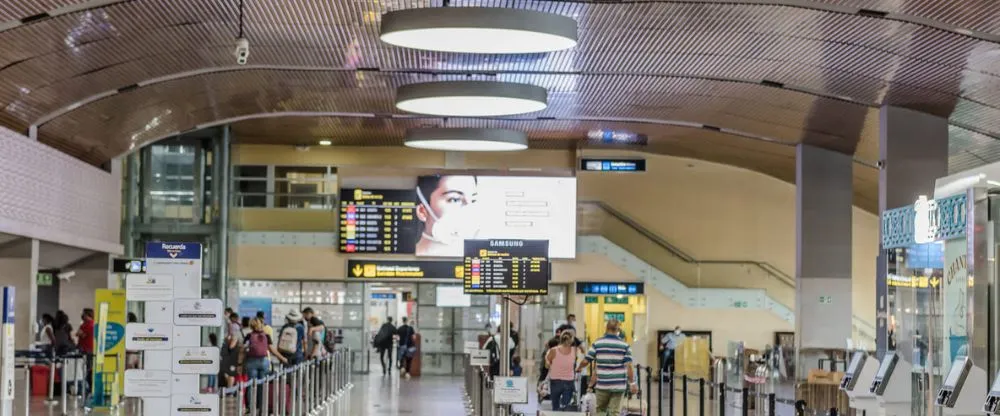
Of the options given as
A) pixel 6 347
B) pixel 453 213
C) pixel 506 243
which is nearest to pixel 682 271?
pixel 453 213

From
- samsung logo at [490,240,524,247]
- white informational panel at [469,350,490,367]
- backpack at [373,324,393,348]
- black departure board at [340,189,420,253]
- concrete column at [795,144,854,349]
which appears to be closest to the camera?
samsung logo at [490,240,524,247]

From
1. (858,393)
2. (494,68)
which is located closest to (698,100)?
(494,68)

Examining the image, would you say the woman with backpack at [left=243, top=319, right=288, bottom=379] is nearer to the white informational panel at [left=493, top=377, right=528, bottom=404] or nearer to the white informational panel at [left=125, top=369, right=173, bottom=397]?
the white informational panel at [left=493, top=377, right=528, bottom=404]

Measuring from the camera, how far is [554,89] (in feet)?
85.5

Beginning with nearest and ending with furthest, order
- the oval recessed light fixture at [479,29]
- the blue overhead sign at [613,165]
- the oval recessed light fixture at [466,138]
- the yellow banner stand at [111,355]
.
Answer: the oval recessed light fixture at [479,29]
the yellow banner stand at [111,355]
the oval recessed light fixture at [466,138]
the blue overhead sign at [613,165]

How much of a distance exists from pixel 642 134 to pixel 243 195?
8.98 meters

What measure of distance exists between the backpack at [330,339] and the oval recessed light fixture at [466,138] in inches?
167

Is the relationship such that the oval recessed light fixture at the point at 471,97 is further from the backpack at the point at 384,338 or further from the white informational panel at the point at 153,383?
the backpack at the point at 384,338

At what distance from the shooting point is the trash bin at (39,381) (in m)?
26.7

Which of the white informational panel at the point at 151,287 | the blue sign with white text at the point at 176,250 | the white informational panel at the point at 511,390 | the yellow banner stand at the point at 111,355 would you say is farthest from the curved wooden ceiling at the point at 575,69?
the white informational panel at the point at 511,390

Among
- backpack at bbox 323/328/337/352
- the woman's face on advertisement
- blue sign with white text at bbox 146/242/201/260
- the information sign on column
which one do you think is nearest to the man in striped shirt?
blue sign with white text at bbox 146/242/201/260

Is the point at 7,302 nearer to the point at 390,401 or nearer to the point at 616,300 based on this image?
the point at 390,401

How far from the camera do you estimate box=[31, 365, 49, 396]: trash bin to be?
87.7 feet

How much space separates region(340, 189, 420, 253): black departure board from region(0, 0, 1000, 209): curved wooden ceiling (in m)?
2.56
